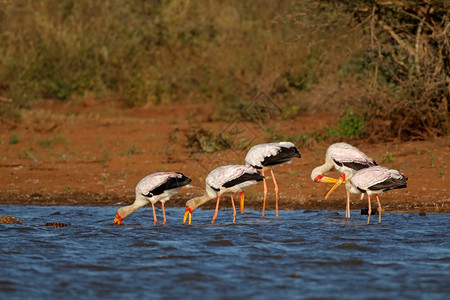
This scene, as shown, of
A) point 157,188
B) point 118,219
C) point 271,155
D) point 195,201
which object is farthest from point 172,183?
point 271,155

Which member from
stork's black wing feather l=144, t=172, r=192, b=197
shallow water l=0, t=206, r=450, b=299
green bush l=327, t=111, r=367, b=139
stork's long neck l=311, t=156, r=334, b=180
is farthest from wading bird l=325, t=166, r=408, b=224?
green bush l=327, t=111, r=367, b=139

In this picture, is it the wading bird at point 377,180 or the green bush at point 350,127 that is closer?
the wading bird at point 377,180

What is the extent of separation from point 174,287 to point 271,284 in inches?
29.5

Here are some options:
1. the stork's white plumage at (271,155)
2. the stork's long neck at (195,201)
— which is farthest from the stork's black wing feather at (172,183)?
the stork's white plumage at (271,155)

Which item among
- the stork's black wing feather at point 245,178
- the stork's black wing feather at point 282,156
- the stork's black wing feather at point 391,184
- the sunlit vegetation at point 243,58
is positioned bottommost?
the stork's black wing feather at point 391,184

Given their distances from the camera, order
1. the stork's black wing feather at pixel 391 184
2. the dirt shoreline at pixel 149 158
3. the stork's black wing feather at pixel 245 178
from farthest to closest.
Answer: the dirt shoreline at pixel 149 158
the stork's black wing feather at pixel 245 178
the stork's black wing feather at pixel 391 184

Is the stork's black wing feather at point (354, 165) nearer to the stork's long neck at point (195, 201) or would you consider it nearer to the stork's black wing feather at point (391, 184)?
the stork's black wing feather at point (391, 184)

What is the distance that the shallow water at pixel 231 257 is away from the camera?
18.1ft

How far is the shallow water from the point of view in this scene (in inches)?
217

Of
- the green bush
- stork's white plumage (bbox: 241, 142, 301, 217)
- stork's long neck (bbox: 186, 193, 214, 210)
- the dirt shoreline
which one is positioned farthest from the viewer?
the green bush

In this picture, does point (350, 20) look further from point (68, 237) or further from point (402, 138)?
point (68, 237)

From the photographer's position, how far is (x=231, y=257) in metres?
6.63

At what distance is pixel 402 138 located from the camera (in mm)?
12312

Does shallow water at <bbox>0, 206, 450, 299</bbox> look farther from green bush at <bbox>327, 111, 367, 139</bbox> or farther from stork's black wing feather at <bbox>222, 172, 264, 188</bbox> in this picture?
green bush at <bbox>327, 111, 367, 139</bbox>
